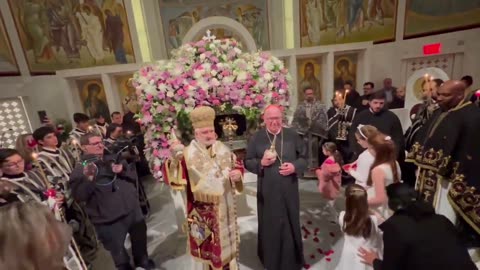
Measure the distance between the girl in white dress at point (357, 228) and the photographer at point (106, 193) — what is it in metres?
2.19

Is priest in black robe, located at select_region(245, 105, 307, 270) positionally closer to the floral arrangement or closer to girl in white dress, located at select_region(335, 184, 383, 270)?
girl in white dress, located at select_region(335, 184, 383, 270)

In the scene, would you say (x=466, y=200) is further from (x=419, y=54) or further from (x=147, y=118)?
(x=419, y=54)

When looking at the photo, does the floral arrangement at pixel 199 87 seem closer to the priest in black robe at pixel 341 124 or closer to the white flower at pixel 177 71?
the white flower at pixel 177 71

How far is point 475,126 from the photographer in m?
2.55

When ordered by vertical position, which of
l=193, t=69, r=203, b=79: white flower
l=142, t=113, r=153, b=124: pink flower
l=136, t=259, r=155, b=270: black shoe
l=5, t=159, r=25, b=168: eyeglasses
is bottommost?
l=136, t=259, r=155, b=270: black shoe

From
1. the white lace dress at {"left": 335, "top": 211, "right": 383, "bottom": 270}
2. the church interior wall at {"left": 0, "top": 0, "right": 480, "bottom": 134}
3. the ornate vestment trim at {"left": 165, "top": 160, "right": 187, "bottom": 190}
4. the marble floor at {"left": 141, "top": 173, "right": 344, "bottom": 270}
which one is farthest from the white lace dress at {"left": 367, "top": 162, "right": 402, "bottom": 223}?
the church interior wall at {"left": 0, "top": 0, "right": 480, "bottom": 134}

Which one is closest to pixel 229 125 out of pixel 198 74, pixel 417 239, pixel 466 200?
pixel 198 74

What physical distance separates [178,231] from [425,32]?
8832 mm

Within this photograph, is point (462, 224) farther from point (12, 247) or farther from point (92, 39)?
point (92, 39)

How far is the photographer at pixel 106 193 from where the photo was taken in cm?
257

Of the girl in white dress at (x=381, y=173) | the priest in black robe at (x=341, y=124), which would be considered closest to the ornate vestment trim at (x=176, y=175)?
the girl in white dress at (x=381, y=173)

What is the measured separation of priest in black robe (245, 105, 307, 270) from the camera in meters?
2.69

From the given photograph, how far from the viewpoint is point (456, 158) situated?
2.70 metres

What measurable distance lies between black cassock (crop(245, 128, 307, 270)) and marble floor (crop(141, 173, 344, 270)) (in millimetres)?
396
